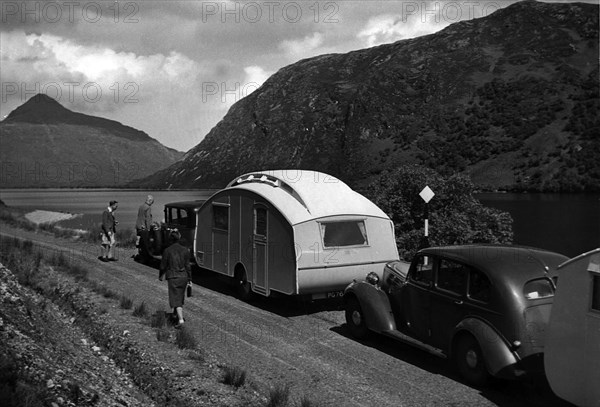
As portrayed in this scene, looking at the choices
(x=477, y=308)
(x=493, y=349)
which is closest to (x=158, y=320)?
(x=477, y=308)

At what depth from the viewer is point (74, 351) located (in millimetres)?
9141

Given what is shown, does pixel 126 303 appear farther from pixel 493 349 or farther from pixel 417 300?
pixel 493 349

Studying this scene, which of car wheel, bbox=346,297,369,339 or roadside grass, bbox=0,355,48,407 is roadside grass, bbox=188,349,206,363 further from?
roadside grass, bbox=0,355,48,407

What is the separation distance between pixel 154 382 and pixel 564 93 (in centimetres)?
11141

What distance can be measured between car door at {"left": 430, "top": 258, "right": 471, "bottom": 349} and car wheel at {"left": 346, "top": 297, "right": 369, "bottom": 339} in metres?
1.66

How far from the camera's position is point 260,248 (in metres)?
13.2

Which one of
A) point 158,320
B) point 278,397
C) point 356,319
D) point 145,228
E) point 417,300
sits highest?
point 145,228

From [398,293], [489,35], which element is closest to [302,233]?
[398,293]

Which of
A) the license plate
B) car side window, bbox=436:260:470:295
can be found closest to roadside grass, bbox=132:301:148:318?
the license plate

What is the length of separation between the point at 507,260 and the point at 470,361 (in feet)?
4.92

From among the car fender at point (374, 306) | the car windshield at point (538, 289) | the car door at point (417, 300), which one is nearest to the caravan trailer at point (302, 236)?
the car fender at point (374, 306)

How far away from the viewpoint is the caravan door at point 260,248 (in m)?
13.0

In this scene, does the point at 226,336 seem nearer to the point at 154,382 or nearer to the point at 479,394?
the point at 154,382

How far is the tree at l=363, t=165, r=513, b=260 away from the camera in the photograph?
1738cm
